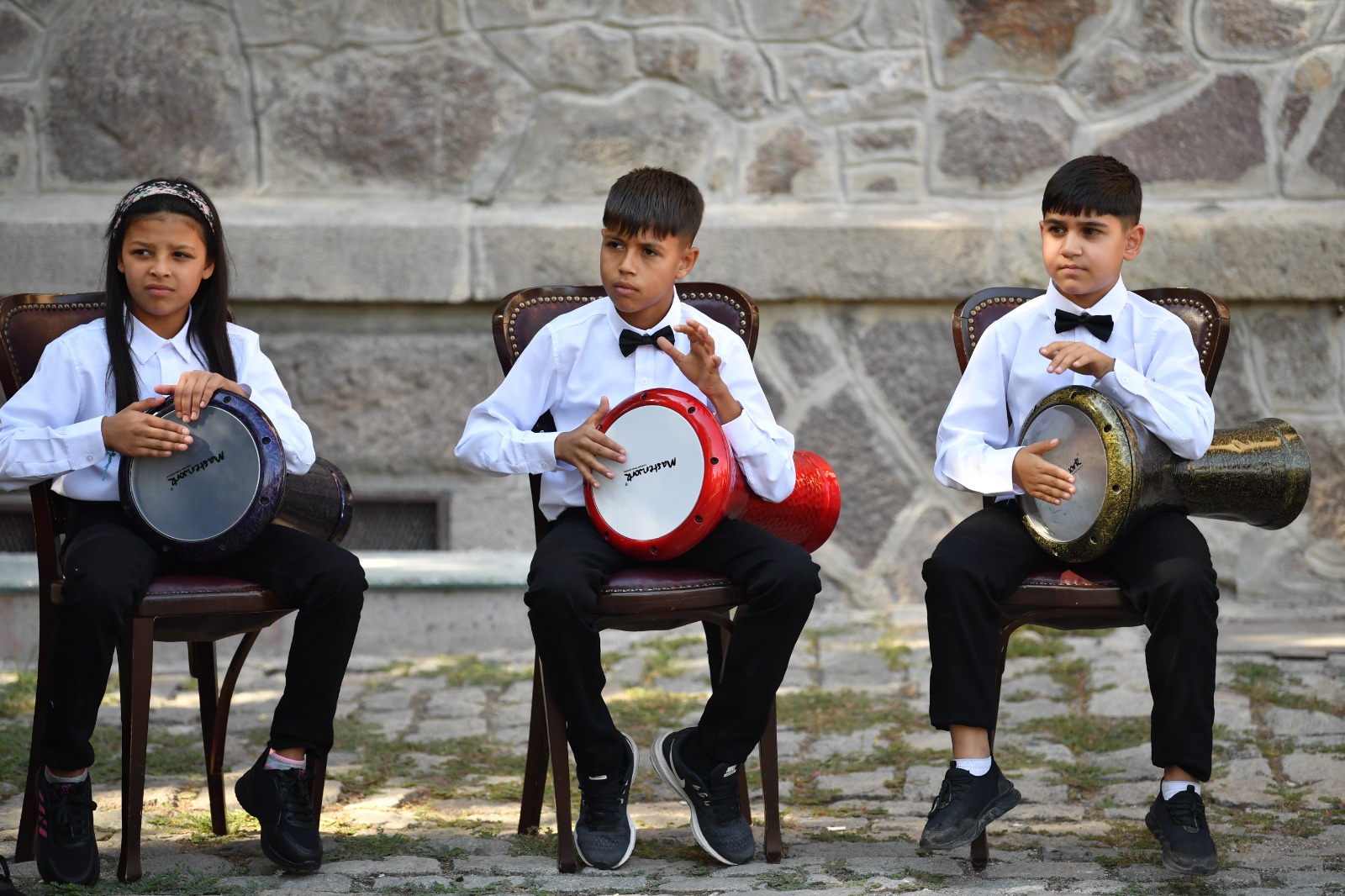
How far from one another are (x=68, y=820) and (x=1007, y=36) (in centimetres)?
359

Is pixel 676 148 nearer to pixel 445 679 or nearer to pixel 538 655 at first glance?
pixel 445 679

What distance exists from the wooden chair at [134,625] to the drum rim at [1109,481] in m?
1.43

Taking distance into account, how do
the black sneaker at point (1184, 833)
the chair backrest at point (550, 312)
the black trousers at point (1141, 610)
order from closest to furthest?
the black sneaker at point (1184, 833)
the black trousers at point (1141, 610)
the chair backrest at point (550, 312)

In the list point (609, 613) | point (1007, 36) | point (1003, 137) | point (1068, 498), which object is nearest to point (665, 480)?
point (609, 613)

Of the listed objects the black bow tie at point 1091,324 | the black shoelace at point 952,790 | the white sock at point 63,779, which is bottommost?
the white sock at point 63,779

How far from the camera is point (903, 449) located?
492 centimetres

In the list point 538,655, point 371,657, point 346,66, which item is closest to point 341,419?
point 371,657

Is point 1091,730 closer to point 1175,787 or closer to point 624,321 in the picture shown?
point 1175,787

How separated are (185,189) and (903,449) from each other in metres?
2.57

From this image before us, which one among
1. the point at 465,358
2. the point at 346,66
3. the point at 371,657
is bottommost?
the point at 371,657

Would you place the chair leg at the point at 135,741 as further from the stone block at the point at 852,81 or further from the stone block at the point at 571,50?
the stone block at the point at 852,81

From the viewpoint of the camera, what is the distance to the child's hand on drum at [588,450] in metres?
2.89

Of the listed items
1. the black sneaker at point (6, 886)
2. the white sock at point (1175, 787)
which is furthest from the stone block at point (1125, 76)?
the black sneaker at point (6, 886)

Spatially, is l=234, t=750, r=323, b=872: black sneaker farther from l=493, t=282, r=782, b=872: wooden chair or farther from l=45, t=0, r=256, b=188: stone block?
l=45, t=0, r=256, b=188: stone block
